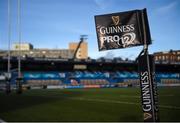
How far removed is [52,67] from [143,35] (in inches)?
3278

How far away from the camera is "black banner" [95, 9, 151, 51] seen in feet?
24.3

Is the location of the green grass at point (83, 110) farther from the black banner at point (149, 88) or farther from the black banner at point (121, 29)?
the black banner at point (121, 29)

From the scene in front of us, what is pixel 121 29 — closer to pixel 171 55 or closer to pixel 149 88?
pixel 149 88

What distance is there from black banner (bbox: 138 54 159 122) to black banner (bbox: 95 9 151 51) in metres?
0.51

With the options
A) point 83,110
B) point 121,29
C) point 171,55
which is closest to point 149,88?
point 121,29

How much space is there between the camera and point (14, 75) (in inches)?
2997

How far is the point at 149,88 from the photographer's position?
23.7 ft

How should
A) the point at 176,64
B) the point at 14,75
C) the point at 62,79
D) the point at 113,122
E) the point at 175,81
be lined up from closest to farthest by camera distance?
the point at 113,122 < the point at 14,75 < the point at 62,79 < the point at 175,81 < the point at 176,64

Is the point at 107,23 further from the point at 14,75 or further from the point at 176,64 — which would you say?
the point at 176,64

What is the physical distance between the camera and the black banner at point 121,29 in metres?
7.40

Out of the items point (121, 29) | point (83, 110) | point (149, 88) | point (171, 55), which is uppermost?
point (171, 55)

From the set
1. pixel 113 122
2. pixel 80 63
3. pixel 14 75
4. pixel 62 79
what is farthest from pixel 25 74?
pixel 113 122

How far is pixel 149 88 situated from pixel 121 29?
5.27 ft

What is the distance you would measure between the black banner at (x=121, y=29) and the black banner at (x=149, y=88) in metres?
0.51
